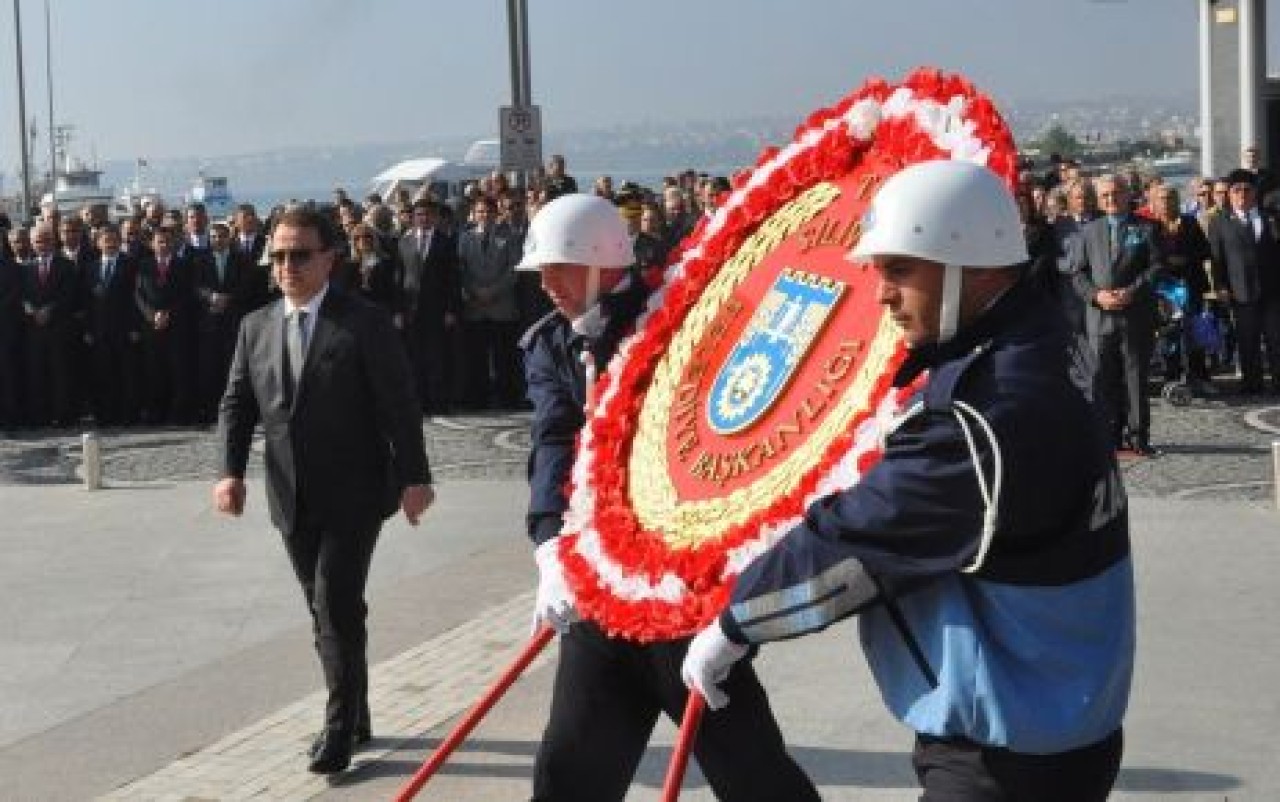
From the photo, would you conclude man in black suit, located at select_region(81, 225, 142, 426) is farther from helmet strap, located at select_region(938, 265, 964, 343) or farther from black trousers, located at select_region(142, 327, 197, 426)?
helmet strap, located at select_region(938, 265, 964, 343)

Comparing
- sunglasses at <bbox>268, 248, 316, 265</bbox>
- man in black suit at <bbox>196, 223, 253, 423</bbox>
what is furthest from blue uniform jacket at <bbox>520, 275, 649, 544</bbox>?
man in black suit at <bbox>196, 223, 253, 423</bbox>

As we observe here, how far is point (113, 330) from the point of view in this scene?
18.5m

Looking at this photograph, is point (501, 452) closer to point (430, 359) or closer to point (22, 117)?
point (430, 359)

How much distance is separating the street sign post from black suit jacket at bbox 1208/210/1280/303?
26.1 ft

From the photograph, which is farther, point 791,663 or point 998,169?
point 791,663

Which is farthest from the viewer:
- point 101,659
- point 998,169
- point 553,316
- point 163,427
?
point 163,427

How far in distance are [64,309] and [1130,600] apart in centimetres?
1633

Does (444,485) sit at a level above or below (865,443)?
below

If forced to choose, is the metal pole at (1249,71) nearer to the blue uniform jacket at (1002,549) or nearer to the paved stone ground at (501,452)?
the paved stone ground at (501,452)

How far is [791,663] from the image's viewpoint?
8133mm

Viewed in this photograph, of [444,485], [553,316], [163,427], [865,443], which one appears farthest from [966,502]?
[163,427]

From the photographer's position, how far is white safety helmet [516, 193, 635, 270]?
4.91m

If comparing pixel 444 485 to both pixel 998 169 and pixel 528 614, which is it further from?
pixel 998 169

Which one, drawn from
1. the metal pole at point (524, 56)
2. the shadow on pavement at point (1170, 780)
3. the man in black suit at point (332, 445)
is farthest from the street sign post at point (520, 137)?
the shadow on pavement at point (1170, 780)
